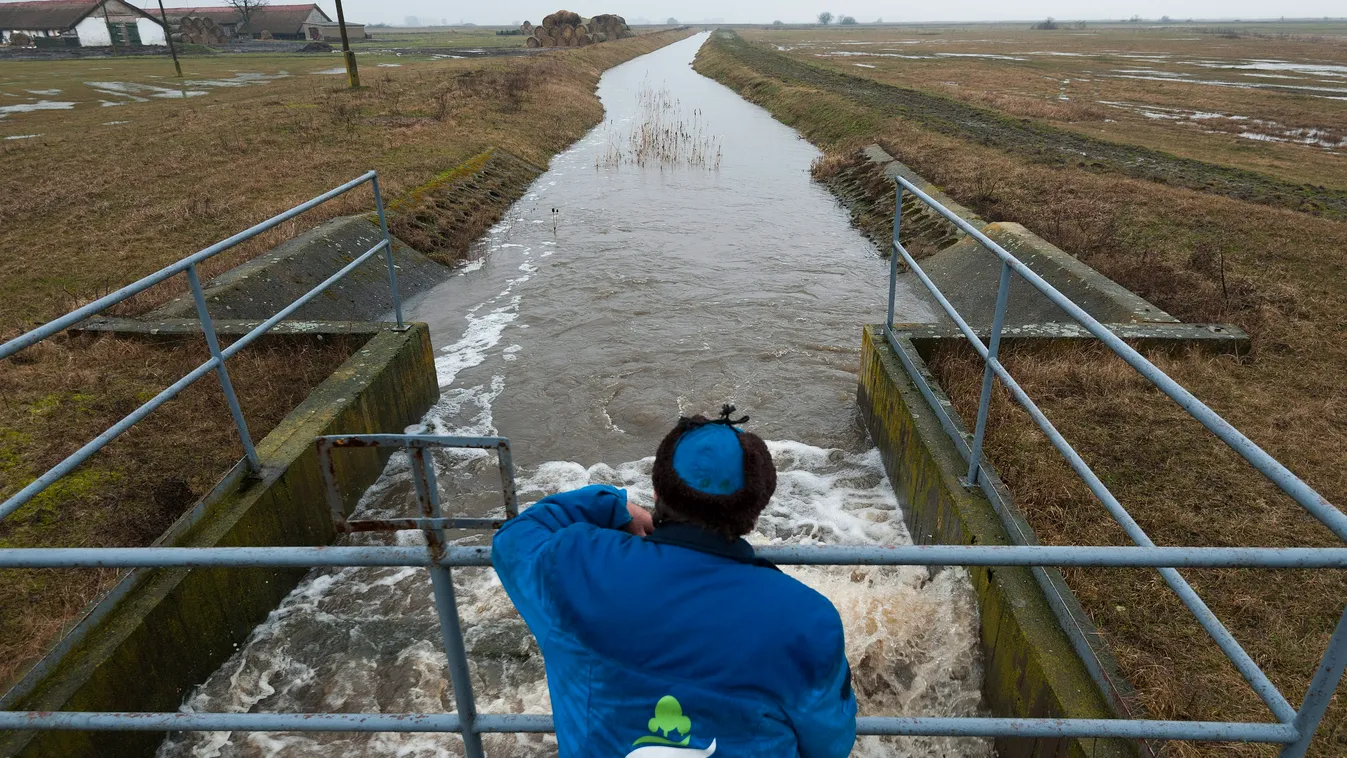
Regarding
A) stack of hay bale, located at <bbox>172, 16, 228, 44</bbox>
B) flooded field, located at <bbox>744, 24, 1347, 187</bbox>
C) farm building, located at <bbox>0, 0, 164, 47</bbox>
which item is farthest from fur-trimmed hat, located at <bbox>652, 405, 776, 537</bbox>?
stack of hay bale, located at <bbox>172, 16, 228, 44</bbox>

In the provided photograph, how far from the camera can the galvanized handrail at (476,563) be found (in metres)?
1.51

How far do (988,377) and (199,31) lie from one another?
3249 inches

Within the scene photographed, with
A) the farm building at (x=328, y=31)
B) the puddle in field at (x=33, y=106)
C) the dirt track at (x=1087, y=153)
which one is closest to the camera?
the dirt track at (x=1087, y=153)

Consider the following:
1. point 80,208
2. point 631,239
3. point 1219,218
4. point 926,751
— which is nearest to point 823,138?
point 631,239

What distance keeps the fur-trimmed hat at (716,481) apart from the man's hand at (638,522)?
0.38m

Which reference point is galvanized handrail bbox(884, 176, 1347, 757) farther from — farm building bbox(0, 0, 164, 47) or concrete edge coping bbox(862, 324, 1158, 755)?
farm building bbox(0, 0, 164, 47)

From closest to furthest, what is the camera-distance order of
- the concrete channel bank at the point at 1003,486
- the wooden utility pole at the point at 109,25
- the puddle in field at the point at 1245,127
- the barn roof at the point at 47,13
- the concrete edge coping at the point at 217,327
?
the concrete channel bank at the point at 1003,486 < the concrete edge coping at the point at 217,327 < the puddle in field at the point at 1245,127 < the barn roof at the point at 47,13 < the wooden utility pole at the point at 109,25

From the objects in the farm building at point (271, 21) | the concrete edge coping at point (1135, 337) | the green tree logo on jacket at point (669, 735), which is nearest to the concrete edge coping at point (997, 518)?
the concrete edge coping at point (1135, 337)

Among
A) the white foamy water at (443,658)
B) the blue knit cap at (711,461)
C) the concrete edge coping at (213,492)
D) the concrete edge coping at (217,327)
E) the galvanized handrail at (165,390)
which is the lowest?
the white foamy water at (443,658)

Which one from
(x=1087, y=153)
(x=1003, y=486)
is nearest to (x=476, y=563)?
(x=1003, y=486)

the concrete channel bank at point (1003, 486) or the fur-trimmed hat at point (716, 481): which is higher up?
the fur-trimmed hat at point (716, 481)

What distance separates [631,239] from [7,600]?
929 centimetres

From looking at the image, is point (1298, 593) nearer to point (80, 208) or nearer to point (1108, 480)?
point (1108, 480)

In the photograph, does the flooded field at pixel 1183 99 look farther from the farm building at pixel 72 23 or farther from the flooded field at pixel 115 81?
the farm building at pixel 72 23
